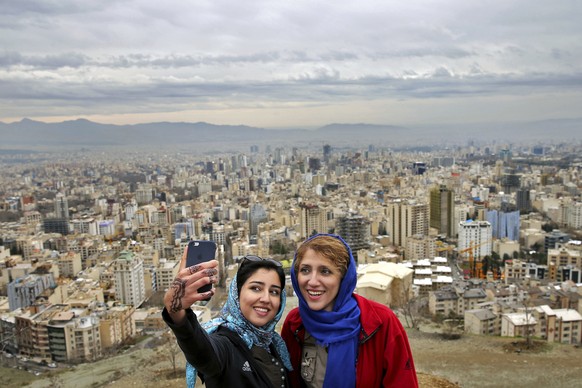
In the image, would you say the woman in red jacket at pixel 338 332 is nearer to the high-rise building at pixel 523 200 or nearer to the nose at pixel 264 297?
the nose at pixel 264 297

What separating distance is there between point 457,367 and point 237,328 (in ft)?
8.90

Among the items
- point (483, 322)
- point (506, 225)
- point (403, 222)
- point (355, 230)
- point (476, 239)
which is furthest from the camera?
point (506, 225)

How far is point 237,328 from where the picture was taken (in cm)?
75

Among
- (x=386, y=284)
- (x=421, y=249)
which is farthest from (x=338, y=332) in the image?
(x=421, y=249)

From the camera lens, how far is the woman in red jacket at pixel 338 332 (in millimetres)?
786

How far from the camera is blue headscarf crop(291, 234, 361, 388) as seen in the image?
78cm

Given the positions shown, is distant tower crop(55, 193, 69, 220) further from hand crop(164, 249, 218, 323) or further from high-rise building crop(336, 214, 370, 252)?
hand crop(164, 249, 218, 323)

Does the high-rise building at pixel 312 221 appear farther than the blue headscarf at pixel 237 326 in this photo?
Yes

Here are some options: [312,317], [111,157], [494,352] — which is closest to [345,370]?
[312,317]

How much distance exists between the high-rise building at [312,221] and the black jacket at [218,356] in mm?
13557

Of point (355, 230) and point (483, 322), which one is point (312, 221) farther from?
point (483, 322)

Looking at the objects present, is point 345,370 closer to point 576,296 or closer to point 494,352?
point 494,352

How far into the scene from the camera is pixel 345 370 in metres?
0.78

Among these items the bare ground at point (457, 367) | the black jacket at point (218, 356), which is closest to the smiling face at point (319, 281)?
the black jacket at point (218, 356)
